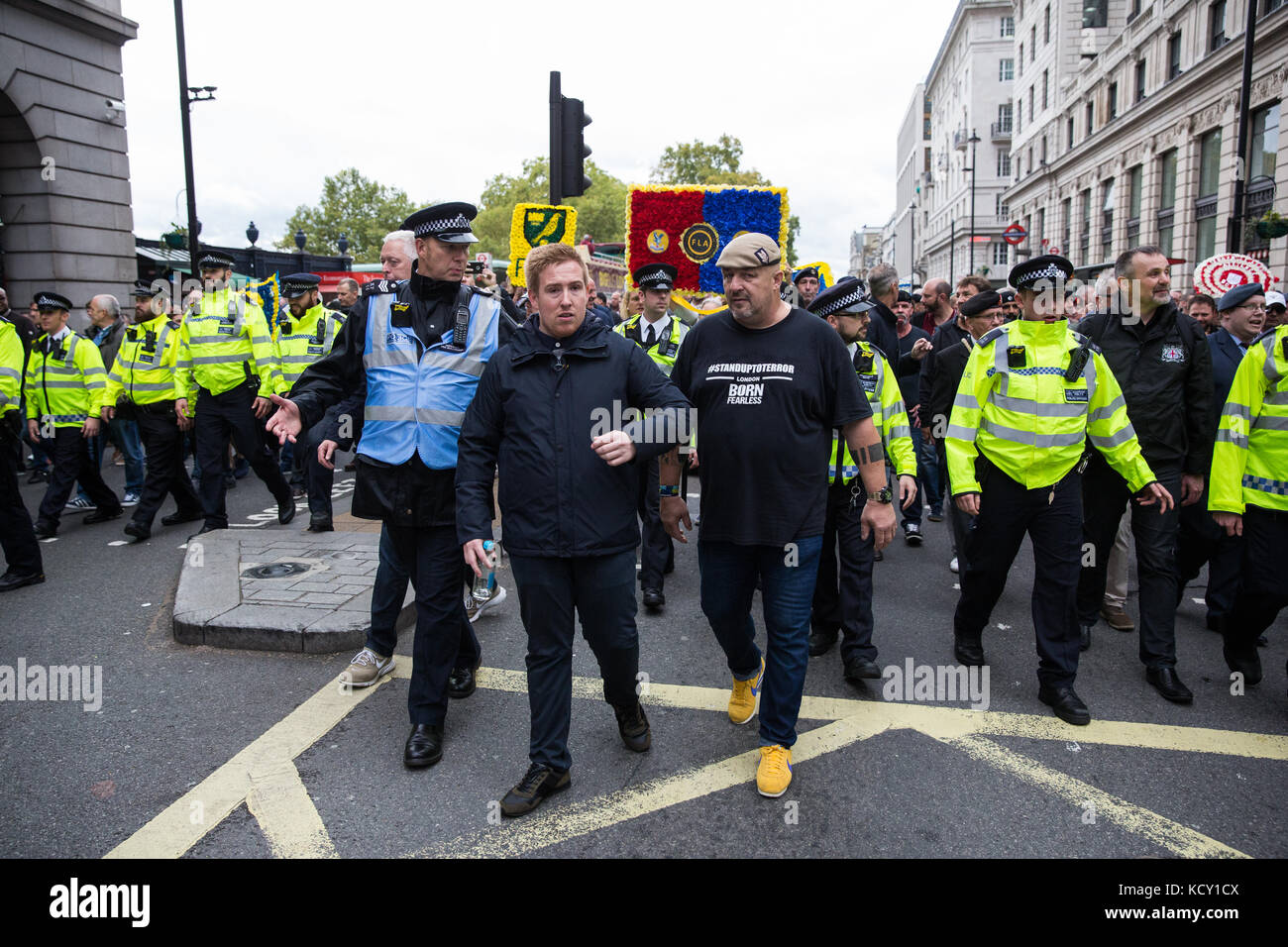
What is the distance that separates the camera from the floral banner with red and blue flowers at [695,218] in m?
10.7

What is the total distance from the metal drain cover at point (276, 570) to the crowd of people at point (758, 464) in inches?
48.5

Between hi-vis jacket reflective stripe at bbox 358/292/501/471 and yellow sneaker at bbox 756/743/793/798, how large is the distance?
1.72 metres

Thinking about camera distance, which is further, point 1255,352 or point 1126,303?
point 1126,303

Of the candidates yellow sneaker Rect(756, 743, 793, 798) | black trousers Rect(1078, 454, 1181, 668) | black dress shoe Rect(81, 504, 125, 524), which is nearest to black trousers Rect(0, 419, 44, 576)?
black dress shoe Rect(81, 504, 125, 524)

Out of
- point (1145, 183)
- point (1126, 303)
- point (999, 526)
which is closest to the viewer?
point (999, 526)

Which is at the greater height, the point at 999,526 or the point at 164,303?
the point at 164,303

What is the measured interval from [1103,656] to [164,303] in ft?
28.9

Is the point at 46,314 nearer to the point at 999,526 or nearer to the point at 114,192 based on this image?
the point at 999,526

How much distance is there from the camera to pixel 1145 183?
34.2 meters

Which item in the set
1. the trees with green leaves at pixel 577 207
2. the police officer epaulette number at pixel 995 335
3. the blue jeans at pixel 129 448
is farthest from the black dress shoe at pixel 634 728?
the trees with green leaves at pixel 577 207

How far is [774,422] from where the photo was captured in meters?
3.28

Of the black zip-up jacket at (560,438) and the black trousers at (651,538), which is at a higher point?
the black zip-up jacket at (560,438)

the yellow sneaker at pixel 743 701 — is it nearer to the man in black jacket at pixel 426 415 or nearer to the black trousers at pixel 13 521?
the man in black jacket at pixel 426 415
